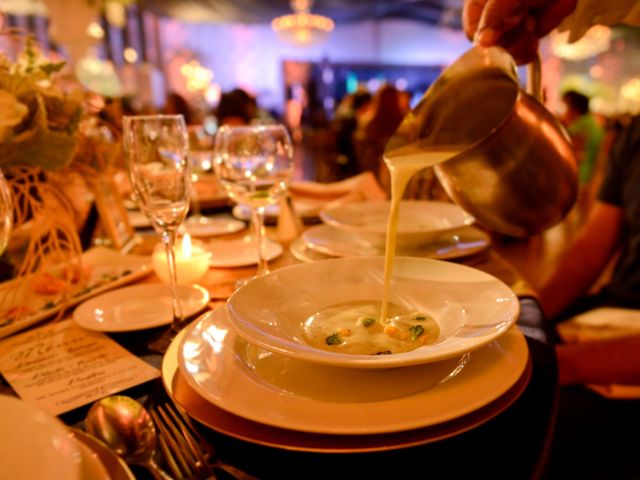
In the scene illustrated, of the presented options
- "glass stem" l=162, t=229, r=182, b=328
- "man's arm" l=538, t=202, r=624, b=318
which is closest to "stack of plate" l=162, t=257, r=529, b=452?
"glass stem" l=162, t=229, r=182, b=328

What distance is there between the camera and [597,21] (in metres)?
1.12

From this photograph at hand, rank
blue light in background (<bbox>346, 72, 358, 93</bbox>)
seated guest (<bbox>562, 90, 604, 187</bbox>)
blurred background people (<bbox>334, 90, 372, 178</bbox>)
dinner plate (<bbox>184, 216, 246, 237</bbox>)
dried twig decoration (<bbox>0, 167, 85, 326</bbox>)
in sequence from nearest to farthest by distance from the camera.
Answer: dried twig decoration (<bbox>0, 167, 85, 326</bbox>)
dinner plate (<bbox>184, 216, 246, 237</bbox>)
seated guest (<bbox>562, 90, 604, 187</bbox>)
blurred background people (<bbox>334, 90, 372, 178</bbox>)
blue light in background (<bbox>346, 72, 358, 93</bbox>)

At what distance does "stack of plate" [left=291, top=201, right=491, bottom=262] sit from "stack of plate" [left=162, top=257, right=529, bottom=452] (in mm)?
289

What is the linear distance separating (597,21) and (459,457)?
3.56 feet

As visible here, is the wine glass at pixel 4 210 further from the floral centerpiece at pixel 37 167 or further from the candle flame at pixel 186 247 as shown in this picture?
the candle flame at pixel 186 247

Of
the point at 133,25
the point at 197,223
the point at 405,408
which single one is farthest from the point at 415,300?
the point at 133,25

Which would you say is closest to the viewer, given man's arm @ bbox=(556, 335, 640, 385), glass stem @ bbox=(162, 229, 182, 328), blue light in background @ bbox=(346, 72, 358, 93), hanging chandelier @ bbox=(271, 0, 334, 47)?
glass stem @ bbox=(162, 229, 182, 328)

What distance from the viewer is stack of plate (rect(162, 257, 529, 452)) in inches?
16.4

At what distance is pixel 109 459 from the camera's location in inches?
15.7

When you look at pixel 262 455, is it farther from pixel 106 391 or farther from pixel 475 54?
pixel 475 54

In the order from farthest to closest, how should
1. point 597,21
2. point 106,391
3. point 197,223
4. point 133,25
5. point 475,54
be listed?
point 133,25 → point 197,223 → point 597,21 → point 475,54 → point 106,391

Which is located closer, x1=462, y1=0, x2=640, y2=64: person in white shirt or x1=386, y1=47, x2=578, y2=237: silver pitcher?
x1=386, y1=47, x2=578, y2=237: silver pitcher

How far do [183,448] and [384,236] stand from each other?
613 millimetres

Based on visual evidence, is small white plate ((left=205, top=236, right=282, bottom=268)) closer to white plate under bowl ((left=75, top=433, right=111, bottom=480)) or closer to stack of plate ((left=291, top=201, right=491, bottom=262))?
stack of plate ((left=291, top=201, right=491, bottom=262))
